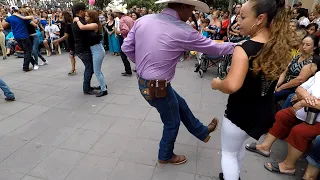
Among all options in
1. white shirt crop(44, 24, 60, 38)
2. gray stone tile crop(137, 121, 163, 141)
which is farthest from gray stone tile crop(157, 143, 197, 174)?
white shirt crop(44, 24, 60, 38)

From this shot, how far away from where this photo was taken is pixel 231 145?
1749 millimetres

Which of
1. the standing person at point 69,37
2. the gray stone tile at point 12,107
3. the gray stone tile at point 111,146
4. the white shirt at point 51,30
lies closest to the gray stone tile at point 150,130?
the gray stone tile at point 111,146

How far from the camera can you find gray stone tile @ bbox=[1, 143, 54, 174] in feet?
8.07

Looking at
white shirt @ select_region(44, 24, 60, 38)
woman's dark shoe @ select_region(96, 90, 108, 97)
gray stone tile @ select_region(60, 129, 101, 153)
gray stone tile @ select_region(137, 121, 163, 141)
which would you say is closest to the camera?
gray stone tile @ select_region(60, 129, 101, 153)

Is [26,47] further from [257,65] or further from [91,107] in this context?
[257,65]

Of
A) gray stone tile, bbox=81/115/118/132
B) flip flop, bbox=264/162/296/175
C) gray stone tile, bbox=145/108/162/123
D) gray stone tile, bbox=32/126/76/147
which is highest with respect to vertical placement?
gray stone tile, bbox=32/126/76/147

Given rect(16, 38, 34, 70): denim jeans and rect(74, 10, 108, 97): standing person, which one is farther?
rect(16, 38, 34, 70): denim jeans

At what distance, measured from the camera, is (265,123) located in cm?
164

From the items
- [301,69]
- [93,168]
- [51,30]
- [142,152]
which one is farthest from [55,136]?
[51,30]

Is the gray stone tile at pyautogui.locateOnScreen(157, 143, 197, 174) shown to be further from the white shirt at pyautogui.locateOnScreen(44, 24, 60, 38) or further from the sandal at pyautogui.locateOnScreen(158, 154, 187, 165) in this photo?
the white shirt at pyautogui.locateOnScreen(44, 24, 60, 38)

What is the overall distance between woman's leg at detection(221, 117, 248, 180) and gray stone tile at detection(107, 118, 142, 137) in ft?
5.08

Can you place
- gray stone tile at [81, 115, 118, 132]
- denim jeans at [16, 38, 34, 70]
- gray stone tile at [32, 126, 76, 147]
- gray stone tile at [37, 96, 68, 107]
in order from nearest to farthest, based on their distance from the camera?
gray stone tile at [32, 126, 76, 147] < gray stone tile at [81, 115, 118, 132] < gray stone tile at [37, 96, 68, 107] < denim jeans at [16, 38, 34, 70]

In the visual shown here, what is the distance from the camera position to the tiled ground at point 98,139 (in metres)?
2.40

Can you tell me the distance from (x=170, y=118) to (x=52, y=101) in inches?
113
